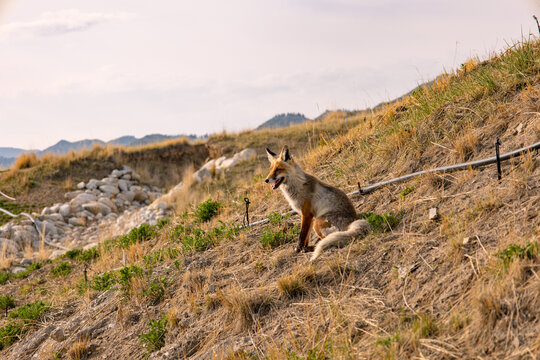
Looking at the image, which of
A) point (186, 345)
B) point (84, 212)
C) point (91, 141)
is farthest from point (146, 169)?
point (186, 345)

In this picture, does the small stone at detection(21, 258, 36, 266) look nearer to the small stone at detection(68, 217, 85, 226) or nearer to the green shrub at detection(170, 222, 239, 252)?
the small stone at detection(68, 217, 85, 226)

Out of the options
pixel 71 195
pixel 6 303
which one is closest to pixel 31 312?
pixel 6 303

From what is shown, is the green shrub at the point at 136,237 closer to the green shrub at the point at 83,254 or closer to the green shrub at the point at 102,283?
the green shrub at the point at 83,254

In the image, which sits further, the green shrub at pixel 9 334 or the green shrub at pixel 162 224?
the green shrub at pixel 162 224

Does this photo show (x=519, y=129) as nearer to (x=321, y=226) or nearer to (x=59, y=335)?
(x=321, y=226)

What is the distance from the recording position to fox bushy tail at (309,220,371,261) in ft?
17.8

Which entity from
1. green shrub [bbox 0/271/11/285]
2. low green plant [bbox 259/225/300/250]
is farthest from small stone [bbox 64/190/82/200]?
low green plant [bbox 259/225/300/250]

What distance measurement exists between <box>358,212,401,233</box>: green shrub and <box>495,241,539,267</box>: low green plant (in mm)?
1946

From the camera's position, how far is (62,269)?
36.9 ft

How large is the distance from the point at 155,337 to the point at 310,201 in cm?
280

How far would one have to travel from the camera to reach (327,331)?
407 centimetres

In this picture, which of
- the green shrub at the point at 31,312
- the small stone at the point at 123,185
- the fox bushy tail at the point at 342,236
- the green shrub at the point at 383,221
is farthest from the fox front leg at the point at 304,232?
the small stone at the point at 123,185

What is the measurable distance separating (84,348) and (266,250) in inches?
116

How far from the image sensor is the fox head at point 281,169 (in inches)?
238
